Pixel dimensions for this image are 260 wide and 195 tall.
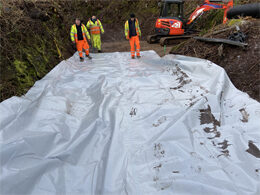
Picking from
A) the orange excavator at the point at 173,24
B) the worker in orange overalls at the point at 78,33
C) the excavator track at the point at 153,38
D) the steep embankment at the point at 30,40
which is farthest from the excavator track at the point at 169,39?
the worker in orange overalls at the point at 78,33

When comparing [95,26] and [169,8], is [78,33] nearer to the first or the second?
[95,26]

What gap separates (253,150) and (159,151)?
113 cm

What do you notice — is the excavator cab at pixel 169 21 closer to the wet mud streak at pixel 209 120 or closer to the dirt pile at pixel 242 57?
the dirt pile at pixel 242 57

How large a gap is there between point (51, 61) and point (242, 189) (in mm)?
5930

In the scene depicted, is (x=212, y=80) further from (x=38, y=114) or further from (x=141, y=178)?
(x=38, y=114)

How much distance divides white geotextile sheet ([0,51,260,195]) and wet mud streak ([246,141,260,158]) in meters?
0.02

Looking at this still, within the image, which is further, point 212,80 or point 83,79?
point 83,79

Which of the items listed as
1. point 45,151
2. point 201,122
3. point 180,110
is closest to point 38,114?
point 45,151

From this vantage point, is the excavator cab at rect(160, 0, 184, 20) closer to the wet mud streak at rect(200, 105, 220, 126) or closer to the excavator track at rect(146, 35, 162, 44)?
the excavator track at rect(146, 35, 162, 44)

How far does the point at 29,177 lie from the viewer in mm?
1758

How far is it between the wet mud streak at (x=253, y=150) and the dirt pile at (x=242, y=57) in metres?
1.34

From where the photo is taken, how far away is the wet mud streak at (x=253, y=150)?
198 centimetres

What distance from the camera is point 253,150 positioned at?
80.0 inches

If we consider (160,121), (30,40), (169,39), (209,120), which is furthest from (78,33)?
(209,120)
